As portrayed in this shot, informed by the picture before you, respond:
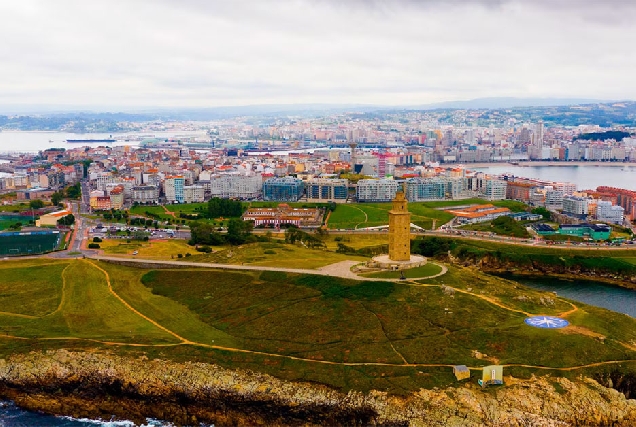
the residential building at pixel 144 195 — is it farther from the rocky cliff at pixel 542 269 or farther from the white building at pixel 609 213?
the white building at pixel 609 213

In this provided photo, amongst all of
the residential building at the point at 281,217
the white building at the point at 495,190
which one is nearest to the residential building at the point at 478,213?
the white building at the point at 495,190

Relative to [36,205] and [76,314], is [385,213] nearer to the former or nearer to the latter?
[36,205]

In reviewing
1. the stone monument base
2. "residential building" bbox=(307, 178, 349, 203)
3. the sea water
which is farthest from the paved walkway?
"residential building" bbox=(307, 178, 349, 203)

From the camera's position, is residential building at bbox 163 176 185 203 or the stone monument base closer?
the stone monument base

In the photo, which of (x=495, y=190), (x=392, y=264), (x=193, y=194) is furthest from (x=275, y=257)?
(x=495, y=190)

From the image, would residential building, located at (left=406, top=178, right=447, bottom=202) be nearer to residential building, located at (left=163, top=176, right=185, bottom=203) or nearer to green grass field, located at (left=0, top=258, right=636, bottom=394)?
residential building, located at (left=163, top=176, right=185, bottom=203)

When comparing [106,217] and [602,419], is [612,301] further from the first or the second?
[106,217]
